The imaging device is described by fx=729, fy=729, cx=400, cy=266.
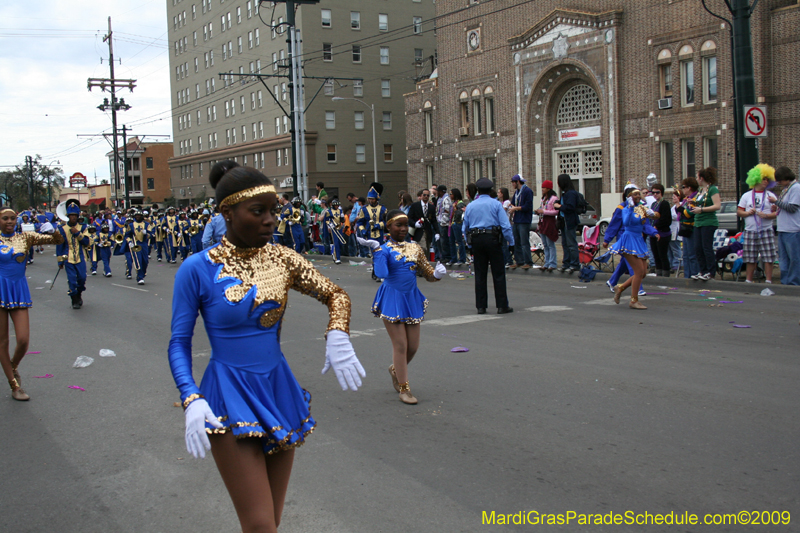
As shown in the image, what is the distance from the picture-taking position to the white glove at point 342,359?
10.1ft

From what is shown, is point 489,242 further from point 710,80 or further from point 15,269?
point 710,80

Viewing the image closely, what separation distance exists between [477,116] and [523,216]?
85.8 ft

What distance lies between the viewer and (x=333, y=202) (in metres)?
22.9

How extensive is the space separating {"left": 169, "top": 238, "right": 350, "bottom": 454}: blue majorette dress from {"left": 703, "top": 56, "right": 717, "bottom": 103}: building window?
3072 centimetres

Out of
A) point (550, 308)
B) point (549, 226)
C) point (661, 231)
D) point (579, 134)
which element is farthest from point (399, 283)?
point (579, 134)

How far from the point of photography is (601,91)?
33812 millimetres

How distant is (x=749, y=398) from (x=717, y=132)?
26541mm

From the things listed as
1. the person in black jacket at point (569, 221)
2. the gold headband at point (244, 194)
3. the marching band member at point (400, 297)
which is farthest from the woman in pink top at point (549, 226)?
the gold headband at point (244, 194)

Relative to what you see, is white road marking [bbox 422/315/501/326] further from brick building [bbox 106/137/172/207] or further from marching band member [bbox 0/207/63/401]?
brick building [bbox 106/137/172/207]

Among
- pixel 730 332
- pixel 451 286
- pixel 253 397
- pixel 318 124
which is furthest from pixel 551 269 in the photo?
pixel 318 124

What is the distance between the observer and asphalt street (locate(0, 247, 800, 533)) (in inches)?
164

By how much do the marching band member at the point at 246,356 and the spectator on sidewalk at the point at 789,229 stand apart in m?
10.4

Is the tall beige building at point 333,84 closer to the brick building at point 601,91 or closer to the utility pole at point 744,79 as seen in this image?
the brick building at point 601,91

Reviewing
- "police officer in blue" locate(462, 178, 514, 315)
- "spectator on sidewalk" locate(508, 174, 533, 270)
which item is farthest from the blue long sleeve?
"spectator on sidewalk" locate(508, 174, 533, 270)
